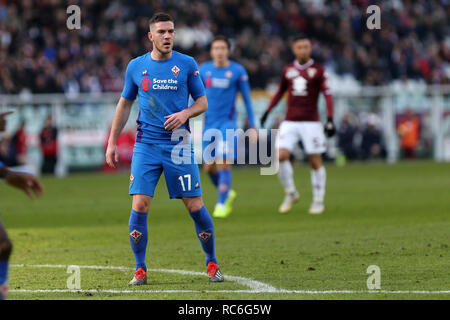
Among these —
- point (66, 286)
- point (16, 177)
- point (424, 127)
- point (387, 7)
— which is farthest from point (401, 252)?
point (387, 7)

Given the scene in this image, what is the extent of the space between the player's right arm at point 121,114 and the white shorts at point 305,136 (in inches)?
256

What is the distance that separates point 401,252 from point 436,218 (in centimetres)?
378

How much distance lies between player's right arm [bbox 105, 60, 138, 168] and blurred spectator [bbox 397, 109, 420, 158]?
80.8ft

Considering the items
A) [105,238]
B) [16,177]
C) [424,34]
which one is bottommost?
[105,238]

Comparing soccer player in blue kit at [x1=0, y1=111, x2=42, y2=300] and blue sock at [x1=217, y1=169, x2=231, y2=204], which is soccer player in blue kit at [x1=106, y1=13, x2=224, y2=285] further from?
blue sock at [x1=217, y1=169, x2=231, y2=204]

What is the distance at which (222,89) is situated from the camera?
44.8 feet

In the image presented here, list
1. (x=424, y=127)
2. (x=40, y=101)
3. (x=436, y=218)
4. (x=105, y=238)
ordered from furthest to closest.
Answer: (x=424, y=127) < (x=40, y=101) < (x=436, y=218) < (x=105, y=238)

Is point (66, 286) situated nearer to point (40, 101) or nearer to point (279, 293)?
point (279, 293)

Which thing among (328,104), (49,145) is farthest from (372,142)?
(328,104)

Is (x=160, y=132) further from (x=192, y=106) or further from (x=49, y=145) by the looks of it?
(x=49, y=145)

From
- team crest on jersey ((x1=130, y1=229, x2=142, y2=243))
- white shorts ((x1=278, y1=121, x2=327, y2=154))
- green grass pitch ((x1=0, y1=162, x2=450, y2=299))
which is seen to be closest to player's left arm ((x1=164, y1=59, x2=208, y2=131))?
team crest on jersey ((x1=130, y1=229, x2=142, y2=243))

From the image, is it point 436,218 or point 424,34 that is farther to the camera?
point 424,34
